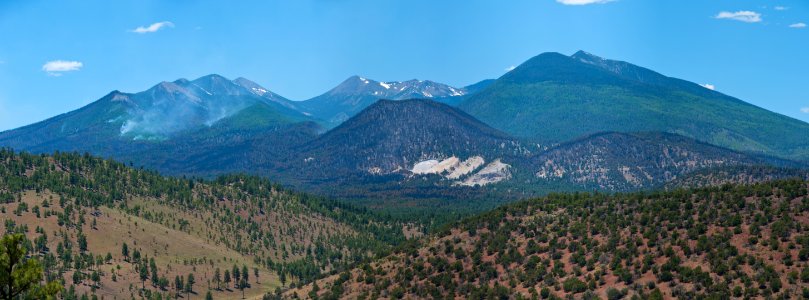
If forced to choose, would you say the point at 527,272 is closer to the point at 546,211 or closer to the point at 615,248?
the point at 615,248

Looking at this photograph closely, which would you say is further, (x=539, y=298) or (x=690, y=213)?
(x=690, y=213)

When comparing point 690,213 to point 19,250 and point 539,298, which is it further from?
point 19,250

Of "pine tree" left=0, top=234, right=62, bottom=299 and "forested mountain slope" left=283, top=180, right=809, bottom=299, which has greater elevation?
"pine tree" left=0, top=234, right=62, bottom=299

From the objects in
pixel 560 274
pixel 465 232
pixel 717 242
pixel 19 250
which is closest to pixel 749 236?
pixel 717 242

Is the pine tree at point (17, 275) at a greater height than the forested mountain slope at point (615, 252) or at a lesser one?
greater

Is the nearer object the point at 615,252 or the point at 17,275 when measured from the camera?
the point at 17,275

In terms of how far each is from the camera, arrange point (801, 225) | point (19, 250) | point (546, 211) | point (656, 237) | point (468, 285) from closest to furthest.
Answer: point (19, 250)
point (801, 225)
point (656, 237)
point (468, 285)
point (546, 211)

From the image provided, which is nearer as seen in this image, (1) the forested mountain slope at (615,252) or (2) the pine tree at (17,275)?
(2) the pine tree at (17,275)

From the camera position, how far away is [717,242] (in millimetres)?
128625

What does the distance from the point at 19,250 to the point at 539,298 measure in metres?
83.4

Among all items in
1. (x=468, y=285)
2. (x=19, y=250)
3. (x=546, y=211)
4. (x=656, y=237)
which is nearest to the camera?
(x=19, y=250)

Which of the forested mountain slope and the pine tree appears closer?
the pine tree

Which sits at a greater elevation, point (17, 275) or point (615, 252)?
point (17, 275)

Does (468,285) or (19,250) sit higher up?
(19,250)
